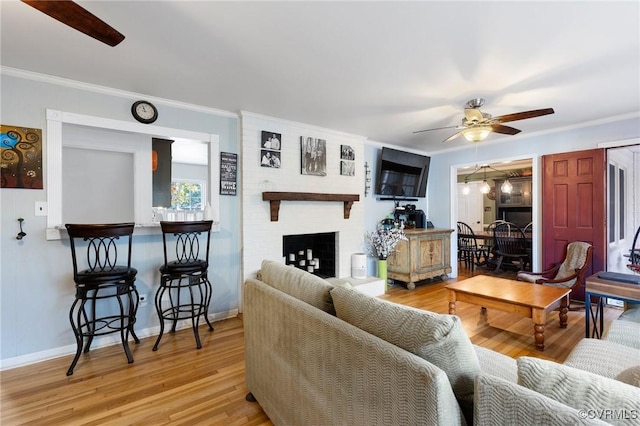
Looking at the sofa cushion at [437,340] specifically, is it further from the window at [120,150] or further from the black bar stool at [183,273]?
the window at [120,150]

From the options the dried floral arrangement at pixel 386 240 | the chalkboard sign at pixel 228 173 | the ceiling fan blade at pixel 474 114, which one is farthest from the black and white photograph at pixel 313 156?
the ceiling fan blade at pixel 474 114

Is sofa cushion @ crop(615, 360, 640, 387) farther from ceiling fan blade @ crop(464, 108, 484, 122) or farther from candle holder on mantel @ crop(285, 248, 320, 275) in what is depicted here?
Answer: candle holder on mantel @ crop(285, 248, 320, 275)

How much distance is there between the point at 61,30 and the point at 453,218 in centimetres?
548

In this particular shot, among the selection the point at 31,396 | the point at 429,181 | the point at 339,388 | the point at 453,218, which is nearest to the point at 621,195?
the point at 453,218

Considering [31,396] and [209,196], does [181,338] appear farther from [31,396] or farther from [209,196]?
[209,196]

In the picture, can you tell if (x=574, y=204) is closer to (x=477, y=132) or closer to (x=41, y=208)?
(x=477, y=132)

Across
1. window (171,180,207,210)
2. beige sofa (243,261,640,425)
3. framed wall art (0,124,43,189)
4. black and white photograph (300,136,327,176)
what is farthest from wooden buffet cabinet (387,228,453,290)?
window (171,180,207,210)

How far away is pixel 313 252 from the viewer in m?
4.54

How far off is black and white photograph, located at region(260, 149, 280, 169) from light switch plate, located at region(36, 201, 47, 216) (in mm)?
1998

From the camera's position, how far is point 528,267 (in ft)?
18.5

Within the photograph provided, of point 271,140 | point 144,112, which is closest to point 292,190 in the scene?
point 271,140

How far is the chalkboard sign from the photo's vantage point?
3375 mm

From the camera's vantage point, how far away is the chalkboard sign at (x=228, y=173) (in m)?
3.38

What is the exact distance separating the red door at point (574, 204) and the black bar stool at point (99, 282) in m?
4.98
